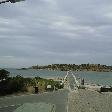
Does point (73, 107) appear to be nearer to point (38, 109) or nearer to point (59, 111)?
point (59, 111)

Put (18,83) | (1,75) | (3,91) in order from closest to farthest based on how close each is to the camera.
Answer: (3,91) < (18,83) < (1,75)

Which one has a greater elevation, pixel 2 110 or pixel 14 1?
pixel 14 1

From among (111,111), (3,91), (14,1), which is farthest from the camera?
(3,91)

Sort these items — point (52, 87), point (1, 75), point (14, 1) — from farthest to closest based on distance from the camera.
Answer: point (52, 87) < point (1, 75) < point (14, 1)

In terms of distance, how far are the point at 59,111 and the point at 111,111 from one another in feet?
15.0

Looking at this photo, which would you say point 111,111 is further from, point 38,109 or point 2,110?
point 38,109

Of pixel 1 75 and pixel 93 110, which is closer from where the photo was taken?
pixel 93 110

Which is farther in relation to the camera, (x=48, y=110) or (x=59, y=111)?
(x=59, y=111)

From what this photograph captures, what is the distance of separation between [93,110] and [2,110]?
6818 mm

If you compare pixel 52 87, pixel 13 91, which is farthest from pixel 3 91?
pixel 52 87

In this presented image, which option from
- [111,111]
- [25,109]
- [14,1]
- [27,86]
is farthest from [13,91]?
[14,1]

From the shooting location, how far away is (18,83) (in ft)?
148

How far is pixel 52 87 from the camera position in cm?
5122

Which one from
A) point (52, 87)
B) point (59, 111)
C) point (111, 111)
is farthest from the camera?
point (52, 87)
